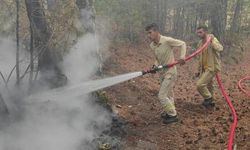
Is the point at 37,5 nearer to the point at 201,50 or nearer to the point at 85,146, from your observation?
the point at 85,146

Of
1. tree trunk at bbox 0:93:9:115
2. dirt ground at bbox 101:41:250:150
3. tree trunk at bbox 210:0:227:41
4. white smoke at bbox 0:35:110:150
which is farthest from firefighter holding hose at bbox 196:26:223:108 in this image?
tree trunk at bbox 210:0:227:41

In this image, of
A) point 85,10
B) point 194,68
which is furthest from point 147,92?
point 194,68

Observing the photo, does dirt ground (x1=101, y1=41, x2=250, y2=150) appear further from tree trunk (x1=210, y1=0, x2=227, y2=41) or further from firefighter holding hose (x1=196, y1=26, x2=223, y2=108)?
tree trunk (x1=210, y1=0, x2=227, y2=41)

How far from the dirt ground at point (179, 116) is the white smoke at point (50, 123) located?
0.74 meters

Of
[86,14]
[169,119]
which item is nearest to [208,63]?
[169,119]

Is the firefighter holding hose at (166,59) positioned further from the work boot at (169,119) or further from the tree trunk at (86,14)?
the tree trunk at (86,14)

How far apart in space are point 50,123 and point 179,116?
2.98 m

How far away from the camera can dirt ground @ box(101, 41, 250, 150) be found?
697 centimetres

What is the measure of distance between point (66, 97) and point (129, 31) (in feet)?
25.4

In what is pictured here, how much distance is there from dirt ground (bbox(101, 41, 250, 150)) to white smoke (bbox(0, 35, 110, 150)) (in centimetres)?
74

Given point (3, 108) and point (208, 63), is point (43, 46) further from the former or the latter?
point (208, 63)

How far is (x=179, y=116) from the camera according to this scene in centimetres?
843

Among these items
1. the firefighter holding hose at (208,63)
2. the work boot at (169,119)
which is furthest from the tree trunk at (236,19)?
the work boot at (169,119)

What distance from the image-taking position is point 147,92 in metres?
10.1
